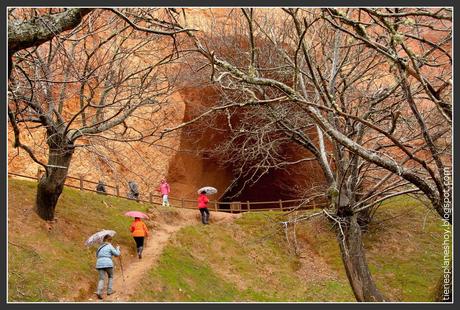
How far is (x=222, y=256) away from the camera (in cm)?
1711

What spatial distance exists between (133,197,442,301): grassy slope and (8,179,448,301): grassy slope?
0.11ft

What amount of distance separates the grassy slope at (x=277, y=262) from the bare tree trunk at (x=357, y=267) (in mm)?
4181

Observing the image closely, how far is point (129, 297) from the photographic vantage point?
12.3 metres

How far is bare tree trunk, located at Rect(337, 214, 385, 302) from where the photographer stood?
33.2 ft

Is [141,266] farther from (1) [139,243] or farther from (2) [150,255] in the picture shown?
(2) [150,255]

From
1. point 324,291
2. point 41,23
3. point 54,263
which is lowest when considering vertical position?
point 324,291

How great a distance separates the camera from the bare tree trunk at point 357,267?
10.1 metres

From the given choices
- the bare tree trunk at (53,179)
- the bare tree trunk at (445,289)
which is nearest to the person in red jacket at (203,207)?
the bare tree trunk at (53,179)

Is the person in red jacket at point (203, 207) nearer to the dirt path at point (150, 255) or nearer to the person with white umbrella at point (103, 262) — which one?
the dirt path at point (150, 255)

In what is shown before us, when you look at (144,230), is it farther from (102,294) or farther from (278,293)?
(278,293)

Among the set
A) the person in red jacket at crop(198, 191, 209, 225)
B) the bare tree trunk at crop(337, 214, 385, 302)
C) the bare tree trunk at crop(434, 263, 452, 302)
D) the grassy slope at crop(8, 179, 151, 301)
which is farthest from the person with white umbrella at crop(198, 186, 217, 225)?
the bare tree trunk at crop(434, 263, 452, 302)

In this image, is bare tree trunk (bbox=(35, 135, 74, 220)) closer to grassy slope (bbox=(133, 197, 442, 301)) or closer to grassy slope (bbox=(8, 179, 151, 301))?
grassy slope (bbox=(8, 179, 151, 301))

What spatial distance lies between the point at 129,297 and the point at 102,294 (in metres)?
0.61

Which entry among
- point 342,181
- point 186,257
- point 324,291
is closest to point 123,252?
point 186,257
